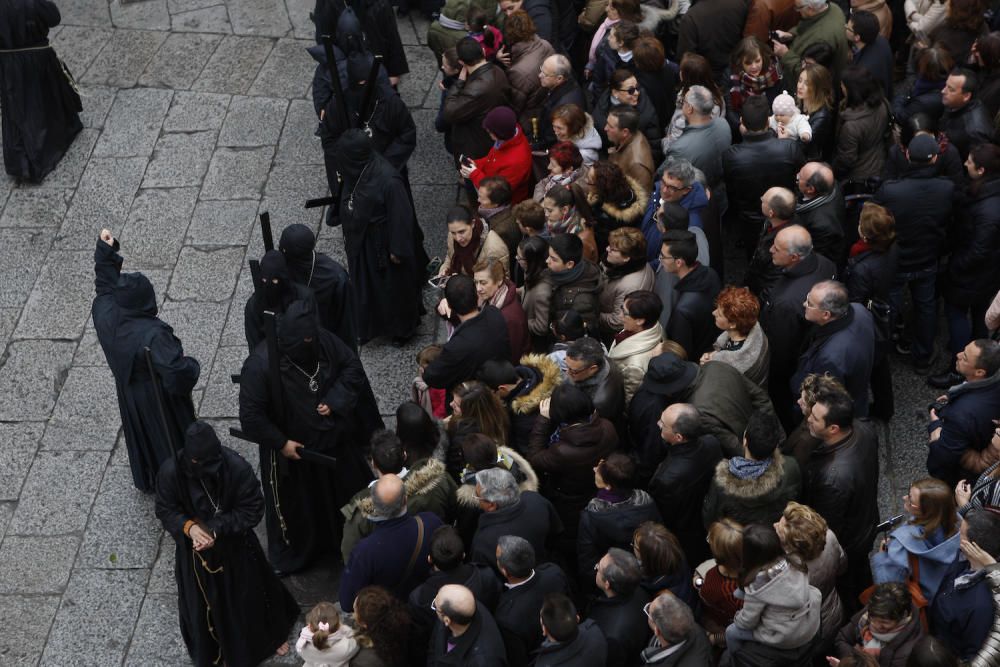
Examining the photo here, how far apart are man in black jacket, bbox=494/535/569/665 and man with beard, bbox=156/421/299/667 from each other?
1623 millimetres

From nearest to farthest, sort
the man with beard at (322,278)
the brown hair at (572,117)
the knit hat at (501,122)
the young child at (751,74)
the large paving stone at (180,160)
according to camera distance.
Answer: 1. the man with beard at (322,278)
2. the brown hair at (572,117)
3. the knit hat at (501,122)
4. the young child at (751,74)
5. the large paving stone at (180,160)

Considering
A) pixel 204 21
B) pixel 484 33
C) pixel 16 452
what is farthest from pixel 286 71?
pixel 16 452

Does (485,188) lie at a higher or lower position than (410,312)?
higher

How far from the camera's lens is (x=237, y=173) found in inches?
426

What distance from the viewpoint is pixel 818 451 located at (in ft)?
20.9

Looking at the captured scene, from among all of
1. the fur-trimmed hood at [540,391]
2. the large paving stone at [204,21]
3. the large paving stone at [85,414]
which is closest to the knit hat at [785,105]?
the fur-trimmed hood at [540,391]

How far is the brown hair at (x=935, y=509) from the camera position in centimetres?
572

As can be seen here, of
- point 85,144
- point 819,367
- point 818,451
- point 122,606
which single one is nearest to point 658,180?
point 819,367

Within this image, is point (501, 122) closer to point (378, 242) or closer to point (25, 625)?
point (378, 242)

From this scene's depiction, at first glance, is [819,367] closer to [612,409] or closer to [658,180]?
[612,409]

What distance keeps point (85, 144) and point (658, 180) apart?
5.64 meters

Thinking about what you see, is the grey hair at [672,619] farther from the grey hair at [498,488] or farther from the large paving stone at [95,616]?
the large paving stone at [95,616]

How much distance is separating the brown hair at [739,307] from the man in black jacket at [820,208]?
1126mm

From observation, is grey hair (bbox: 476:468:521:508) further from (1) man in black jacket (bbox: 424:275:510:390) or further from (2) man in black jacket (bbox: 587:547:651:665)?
(1) man in black jacket (bbox: 424:275:510:390)
